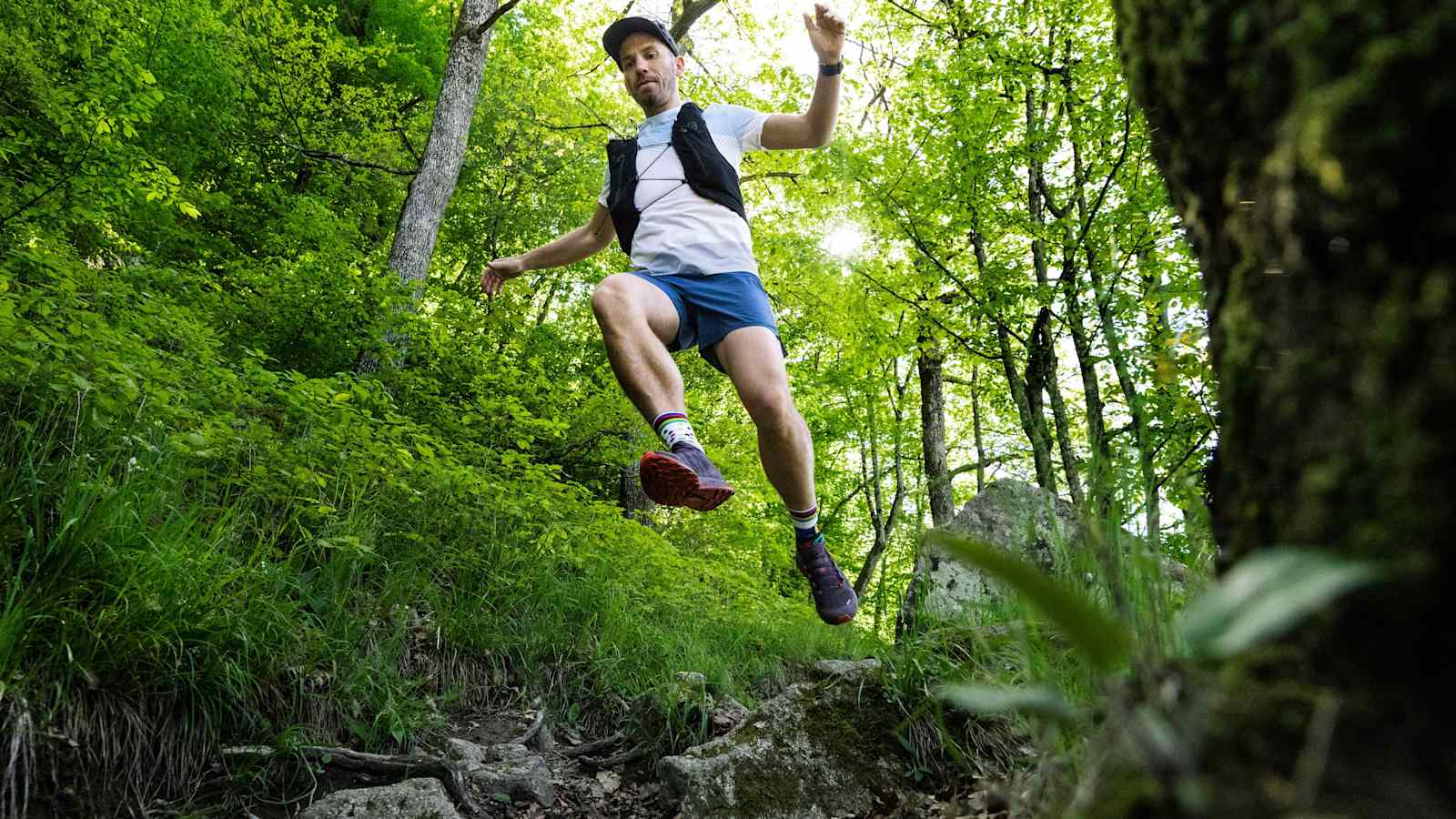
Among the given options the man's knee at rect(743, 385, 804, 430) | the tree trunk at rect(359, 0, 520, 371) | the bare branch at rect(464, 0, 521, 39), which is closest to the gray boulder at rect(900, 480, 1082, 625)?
the man's knee at rect(743, 385, 804, 430)

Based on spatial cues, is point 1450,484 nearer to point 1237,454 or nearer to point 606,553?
point 1237,454

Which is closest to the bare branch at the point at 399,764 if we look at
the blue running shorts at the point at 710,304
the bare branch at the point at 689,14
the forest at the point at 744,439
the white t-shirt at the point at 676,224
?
the forest at the point at 744,439

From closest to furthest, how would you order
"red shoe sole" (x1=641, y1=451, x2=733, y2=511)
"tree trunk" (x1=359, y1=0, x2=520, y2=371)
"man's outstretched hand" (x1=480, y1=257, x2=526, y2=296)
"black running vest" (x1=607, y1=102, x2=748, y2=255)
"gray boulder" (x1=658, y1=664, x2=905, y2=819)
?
"gray boulder" (x1=658, y1=664, x2=905, y2=819) < "red shoe sole" (x1=641, y1=451, x2=733, y2=511) < "black running vest" (x1=607, y1=102, x2=748, y2=255) < "man's outstretched hand" (x1=480, y1=257, x2=526, y2=296) < "tree trunk" (x1=359, y1=0, x2=520, y2=371)

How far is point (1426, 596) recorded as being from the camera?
1.31 feet

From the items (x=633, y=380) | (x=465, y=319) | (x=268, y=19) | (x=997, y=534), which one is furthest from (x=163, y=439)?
(x=268, y=19)

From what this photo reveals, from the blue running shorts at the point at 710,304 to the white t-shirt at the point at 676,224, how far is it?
0.04m

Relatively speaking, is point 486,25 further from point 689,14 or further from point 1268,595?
point 1268,595

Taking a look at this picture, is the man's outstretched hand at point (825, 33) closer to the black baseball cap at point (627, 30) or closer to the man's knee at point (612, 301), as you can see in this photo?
the black baseball cap at point (627, 30)

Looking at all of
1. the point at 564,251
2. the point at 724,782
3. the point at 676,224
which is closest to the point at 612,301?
the point at 676,224

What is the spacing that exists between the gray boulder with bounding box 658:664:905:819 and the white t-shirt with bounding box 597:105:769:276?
1573mm

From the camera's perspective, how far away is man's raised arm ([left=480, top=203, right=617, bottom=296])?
3.60m

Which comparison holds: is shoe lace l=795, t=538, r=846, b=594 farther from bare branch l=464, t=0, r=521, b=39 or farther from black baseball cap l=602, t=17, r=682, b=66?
bare branch l=464, t=0, r=521, b=39

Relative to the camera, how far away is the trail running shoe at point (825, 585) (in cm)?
290

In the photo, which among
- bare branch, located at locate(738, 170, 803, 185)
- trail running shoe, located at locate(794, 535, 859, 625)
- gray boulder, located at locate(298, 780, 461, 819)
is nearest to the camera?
gray boulder, located at locate(298, 780, 461, 819)
